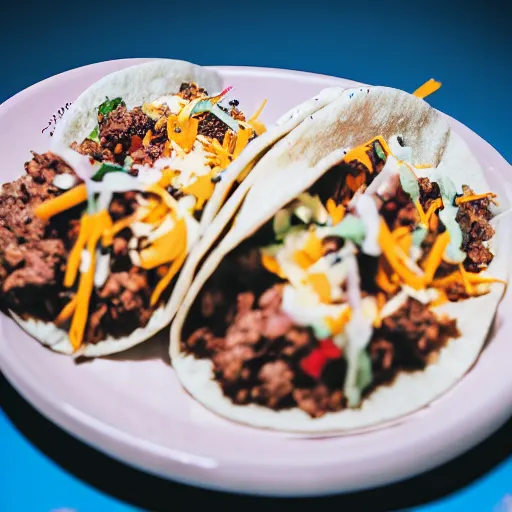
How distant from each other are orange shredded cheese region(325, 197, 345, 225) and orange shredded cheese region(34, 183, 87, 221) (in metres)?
0.75

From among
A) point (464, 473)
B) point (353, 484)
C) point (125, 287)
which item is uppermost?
point (125, 287)

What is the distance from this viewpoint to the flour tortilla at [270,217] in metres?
1.74

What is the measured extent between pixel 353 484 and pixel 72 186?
1.23 meters

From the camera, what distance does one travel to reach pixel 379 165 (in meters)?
2.18

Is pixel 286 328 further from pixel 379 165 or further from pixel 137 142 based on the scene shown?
pixel 137 142

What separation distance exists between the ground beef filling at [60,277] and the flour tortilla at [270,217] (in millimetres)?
173

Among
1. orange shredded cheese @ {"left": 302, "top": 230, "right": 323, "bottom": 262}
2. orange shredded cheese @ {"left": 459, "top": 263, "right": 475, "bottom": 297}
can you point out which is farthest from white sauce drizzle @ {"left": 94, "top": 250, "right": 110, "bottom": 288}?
orange shredded cheese @ {"left": 459, "top": 263, "right": 475, "bottom": 297}

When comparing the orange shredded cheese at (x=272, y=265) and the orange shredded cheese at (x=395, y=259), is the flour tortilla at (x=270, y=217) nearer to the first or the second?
the orange shredded cheese at (x=272, y=265)

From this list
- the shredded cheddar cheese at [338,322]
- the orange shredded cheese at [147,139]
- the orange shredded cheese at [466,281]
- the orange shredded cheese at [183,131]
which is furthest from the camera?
the orange shredded cheese at [147,139]

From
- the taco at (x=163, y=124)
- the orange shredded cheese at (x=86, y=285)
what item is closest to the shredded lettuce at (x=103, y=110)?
the taco at (x=163, y=124)

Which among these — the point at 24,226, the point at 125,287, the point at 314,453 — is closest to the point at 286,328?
the point at 314,453

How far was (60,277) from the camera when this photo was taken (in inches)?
75.4

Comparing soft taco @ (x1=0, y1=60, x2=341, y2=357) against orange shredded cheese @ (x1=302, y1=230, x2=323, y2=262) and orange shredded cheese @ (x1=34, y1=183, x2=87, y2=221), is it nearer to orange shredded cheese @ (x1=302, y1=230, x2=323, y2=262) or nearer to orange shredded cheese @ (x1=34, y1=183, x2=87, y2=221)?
orange shredded cheese @ (x1=34, y1=183, x2=87, y2=221)

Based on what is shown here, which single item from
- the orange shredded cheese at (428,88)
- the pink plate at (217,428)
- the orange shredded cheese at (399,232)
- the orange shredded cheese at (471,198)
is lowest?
the pink plate at (217,428)
